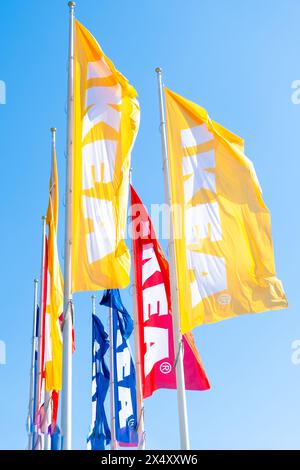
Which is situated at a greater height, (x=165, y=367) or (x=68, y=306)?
(x=68, y=306)

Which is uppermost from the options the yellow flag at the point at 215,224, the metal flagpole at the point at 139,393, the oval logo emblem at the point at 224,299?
the yellow flag at the point at 215,224

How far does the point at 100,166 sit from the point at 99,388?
36.5 ft

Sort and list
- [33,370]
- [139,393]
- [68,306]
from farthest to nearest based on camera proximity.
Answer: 1. [33,370]
2. [139,393]
3. [68,306]

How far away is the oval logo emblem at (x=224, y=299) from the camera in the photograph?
15363 millimetres

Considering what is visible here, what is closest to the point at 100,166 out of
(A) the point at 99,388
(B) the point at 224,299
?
(B) the point at 224,299

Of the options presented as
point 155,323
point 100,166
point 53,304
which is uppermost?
point 100,166

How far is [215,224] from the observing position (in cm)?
1645

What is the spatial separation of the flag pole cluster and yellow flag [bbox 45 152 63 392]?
0.03 meters

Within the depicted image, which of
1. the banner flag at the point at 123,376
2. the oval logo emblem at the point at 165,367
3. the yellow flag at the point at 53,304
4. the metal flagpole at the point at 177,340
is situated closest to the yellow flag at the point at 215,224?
the metal flagpole at the point at 177,340

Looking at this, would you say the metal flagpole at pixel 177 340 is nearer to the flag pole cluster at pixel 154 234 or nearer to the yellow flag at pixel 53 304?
the flag pole cluster at pixel 154 234

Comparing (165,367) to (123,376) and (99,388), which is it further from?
(99,388)

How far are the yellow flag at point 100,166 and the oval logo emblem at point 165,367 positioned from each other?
12.3ft
